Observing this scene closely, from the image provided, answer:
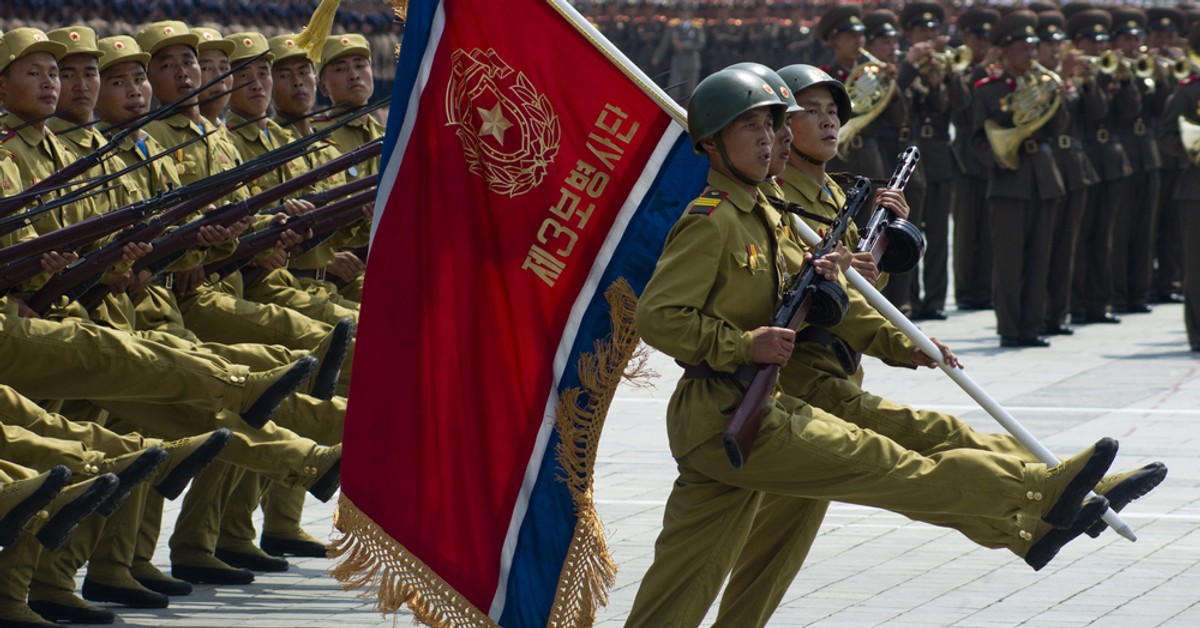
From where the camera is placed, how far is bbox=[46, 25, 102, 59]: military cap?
8.77 meters

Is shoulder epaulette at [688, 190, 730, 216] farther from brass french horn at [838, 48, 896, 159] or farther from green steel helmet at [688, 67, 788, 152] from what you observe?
brass french horn at [838, 48, 896, 159]

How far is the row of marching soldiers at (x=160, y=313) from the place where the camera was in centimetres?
780

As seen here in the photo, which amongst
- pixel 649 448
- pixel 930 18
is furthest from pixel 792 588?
pixel 930 18

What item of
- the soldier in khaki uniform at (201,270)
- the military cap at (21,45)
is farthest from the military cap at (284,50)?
the military cap at (21,45)

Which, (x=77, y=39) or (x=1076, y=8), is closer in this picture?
(x=77, y=39)

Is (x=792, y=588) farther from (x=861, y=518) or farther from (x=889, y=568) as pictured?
(x=861, y=518)

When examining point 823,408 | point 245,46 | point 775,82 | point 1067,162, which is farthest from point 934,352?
point 1067,162

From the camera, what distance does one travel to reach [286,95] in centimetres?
1032

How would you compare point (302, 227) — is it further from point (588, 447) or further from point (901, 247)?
point (901, 247)

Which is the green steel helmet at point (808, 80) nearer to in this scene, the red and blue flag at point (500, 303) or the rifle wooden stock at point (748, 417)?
the red and blue flag at point (500, 303)

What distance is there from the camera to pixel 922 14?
1766cm

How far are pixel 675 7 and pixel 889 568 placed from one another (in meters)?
32.6

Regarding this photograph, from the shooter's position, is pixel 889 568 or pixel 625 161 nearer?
pixel 625 161

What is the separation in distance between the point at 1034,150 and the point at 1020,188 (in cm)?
34
